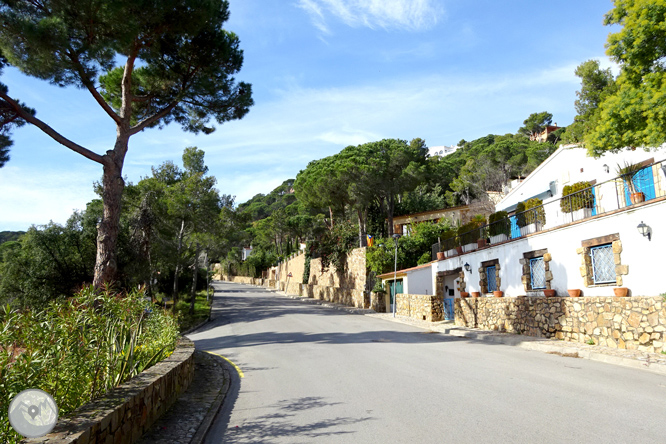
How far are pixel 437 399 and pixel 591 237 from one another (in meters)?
9.00

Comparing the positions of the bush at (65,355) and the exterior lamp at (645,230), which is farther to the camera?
the exterior lamp at (645,230)

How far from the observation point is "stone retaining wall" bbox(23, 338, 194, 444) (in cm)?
355

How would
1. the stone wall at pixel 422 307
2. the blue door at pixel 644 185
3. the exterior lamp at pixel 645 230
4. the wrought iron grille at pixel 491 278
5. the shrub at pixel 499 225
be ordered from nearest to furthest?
the exterior lamp at pixel 645 230
the blue door at pixel 644 185
the wrought iron grille at pixel 491 278
the shrub at pixel 499 225
the stone wall at pixel 422 307

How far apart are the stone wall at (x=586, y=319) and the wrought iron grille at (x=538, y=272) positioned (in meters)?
0.77

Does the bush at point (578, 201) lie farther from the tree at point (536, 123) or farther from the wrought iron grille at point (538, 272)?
the tree at point (536, 123)

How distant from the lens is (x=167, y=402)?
242 inches

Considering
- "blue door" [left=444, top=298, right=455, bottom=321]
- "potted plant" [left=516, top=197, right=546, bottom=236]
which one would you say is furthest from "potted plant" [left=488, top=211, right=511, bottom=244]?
"blue door" [left=444, top=298, right=455, bottom=321]

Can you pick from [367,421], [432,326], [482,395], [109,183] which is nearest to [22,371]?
[367,421]

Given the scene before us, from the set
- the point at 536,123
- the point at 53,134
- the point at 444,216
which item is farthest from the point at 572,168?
the point at 536,123

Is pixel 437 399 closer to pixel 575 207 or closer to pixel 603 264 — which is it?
pixel 603 264

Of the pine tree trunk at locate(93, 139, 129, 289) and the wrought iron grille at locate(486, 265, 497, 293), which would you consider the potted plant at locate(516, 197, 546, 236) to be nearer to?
the wrought iron grille at locate(486, 265, 497, 293)

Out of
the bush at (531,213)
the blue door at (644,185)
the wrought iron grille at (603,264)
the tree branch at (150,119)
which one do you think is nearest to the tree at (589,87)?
the bush at (531,213)

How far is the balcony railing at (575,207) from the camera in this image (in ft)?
43.6

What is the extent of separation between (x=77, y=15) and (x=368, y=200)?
1020 inches
